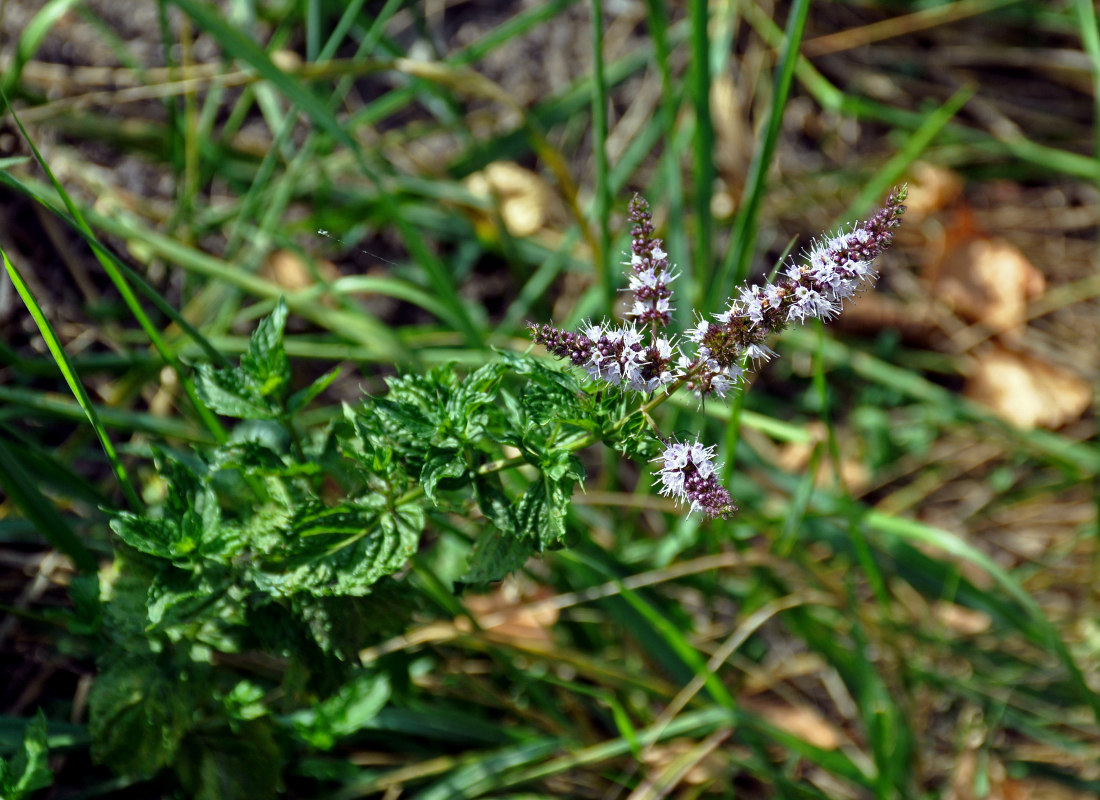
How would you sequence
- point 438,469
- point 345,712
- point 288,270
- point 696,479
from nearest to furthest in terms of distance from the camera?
point 696,479 → point 438,469 → point 345,712 → point 288,270

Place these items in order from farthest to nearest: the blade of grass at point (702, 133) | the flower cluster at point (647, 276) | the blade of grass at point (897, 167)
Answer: the blade of grass at point (897, 167) < the blade of grass at point (702, 133) < the flower cluster at point (647, 276)

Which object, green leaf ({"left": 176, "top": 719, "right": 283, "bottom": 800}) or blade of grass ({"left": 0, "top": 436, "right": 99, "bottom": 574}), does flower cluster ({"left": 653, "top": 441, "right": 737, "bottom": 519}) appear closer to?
green leaf ({"left": 176, "top": 719, "right": 283, "bottom": 800})

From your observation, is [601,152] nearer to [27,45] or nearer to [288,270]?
[288,270]

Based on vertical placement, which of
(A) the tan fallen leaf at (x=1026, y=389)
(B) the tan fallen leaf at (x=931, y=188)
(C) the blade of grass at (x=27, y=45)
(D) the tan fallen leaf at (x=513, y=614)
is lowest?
(D) the tan fallen leaf at (x=513, y=614)

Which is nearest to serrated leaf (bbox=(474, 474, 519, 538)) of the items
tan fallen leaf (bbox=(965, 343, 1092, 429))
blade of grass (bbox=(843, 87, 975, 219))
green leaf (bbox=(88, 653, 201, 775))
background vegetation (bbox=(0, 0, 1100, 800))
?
background vegetation (bbox=(0, 0, 1100, 800))

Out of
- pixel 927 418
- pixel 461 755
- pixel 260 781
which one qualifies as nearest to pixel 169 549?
pixel 260 781

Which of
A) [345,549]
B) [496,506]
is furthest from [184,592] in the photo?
[496,506]

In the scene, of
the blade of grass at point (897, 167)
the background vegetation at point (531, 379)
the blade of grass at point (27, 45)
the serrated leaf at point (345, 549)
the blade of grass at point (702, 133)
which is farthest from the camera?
the blade of grass at point (897, 167)

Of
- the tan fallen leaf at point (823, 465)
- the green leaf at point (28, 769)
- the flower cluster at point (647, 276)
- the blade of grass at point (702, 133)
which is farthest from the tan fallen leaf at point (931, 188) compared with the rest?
the green leaf at point (28, 769)

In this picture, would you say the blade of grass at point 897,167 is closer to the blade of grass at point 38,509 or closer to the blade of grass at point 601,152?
the blade of grass at point 601,152
